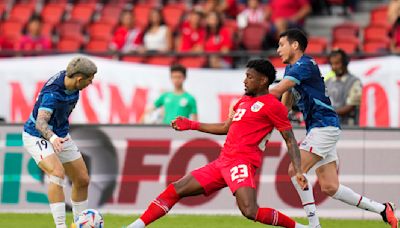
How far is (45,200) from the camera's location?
14.7 metres

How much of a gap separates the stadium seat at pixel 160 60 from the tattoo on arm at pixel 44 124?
7.00 metres

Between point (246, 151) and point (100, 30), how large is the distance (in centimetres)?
1110

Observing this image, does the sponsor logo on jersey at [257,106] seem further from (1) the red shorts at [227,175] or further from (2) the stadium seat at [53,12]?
(2) the stadium seat at [53,12]

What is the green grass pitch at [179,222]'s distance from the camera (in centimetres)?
1327

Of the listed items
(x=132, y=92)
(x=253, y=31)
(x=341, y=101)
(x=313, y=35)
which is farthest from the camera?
(x=313, y=35)

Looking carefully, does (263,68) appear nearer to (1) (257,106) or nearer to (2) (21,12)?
(1) (257,106)

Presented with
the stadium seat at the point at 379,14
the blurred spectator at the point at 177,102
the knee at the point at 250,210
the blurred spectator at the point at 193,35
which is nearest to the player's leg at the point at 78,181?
the knee at the point at 250,210

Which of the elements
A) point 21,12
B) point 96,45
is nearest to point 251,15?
point 96,45

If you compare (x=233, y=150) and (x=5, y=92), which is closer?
(x=233, y=150)

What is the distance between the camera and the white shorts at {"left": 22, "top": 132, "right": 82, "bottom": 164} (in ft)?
38.7

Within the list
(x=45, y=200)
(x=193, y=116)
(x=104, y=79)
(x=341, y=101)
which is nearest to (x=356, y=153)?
(x=341, y=101)

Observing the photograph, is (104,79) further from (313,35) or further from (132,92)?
(313,35)

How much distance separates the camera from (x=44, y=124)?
1128cm

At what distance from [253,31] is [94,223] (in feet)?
28.5
